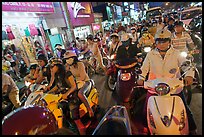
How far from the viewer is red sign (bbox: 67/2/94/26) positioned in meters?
16.8

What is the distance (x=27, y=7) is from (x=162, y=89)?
9391 millimetres

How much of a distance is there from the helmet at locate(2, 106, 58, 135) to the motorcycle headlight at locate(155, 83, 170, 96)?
1523mm

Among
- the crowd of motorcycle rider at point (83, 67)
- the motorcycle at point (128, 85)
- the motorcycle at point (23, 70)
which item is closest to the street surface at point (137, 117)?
the motorcycle at point (128, 85)

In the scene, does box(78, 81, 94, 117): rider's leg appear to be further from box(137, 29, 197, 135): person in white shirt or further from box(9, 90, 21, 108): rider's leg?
box(9, 90, 21, 108): rider's leg

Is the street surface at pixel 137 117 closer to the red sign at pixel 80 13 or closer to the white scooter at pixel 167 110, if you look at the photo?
the white scooter at pixel 167 110

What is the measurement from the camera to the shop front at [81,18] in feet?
55.6

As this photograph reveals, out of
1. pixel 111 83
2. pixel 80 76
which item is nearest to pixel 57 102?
pixel 80 76

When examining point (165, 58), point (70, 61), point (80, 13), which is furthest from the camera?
point (80, 13)

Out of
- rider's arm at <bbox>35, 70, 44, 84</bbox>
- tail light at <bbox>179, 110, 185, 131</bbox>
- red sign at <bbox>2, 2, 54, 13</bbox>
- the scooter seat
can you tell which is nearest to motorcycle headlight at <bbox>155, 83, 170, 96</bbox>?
tail light at <bbox>179, 110, 185, 131</bbox>

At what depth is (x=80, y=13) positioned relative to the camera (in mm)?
18688

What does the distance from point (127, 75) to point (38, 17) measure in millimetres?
9092

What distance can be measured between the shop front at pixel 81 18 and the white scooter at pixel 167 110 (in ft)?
47.3

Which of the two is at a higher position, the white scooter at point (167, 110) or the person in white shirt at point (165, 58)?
the person in white shirt at point (165, 58)

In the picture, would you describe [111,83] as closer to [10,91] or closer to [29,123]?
[10,91]
